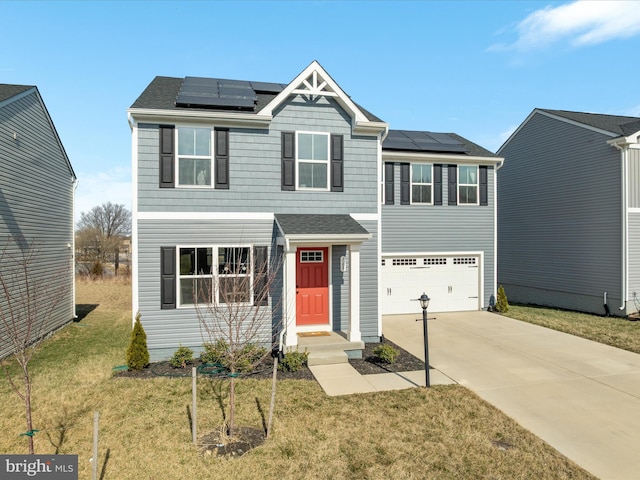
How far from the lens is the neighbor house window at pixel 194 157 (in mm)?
9594

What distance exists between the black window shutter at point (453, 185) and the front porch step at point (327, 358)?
857 centimetres

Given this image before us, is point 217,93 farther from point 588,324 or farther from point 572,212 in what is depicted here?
point 572,212

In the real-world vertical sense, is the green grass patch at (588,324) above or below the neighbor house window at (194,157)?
below

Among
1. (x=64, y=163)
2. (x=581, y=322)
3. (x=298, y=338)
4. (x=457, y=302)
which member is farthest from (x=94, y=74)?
(x=581, y=322)

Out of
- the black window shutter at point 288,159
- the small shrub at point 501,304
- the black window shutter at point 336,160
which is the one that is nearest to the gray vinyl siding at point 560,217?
the small shrub at point 501,304

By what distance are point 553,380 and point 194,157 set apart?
31.8 feet

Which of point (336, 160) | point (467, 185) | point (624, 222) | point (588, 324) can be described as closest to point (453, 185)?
point (467, 185)

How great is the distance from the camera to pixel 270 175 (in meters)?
10.2

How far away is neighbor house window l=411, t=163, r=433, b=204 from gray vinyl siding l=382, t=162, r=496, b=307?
32cm

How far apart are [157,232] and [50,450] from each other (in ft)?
16.9

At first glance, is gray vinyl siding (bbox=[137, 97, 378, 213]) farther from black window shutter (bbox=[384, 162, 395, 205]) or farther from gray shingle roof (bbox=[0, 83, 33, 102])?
gray shingle roof (bbox=[0, 83, 33, 102])

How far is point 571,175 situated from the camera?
16.3 m

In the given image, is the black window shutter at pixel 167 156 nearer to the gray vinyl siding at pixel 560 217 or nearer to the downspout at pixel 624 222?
the downspout at pixel 624 222

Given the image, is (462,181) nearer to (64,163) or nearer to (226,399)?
(226,399)
